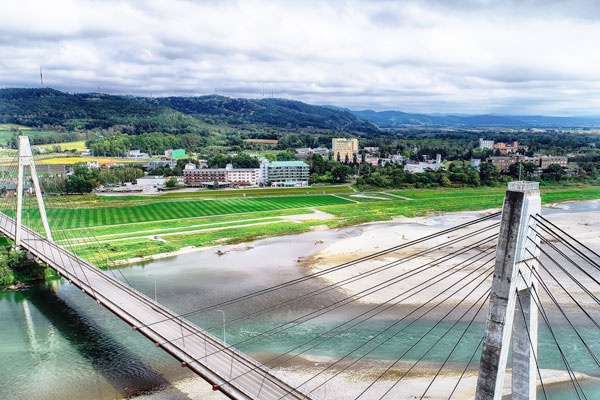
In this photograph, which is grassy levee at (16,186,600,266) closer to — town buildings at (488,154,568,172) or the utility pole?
town buildings at (488,154,568,172)

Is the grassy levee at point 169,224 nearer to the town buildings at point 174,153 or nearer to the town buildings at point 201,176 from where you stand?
the town buildings at point 201,176

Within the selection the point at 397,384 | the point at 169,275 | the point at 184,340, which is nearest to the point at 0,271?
the point at 169,275

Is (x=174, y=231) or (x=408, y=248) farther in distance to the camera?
(x=174, y=231)

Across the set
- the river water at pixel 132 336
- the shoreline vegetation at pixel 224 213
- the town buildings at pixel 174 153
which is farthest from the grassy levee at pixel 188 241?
the town buildings at pixel 174 153

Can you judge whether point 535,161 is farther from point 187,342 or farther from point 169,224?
point 187,342

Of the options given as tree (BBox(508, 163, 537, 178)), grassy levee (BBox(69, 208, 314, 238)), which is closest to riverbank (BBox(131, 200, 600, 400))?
grassy levee (BBox(69, 208, 314, 238))

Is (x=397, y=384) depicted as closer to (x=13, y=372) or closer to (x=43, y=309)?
(x=13, y=372)

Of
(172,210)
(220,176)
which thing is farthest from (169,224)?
(220,176)
